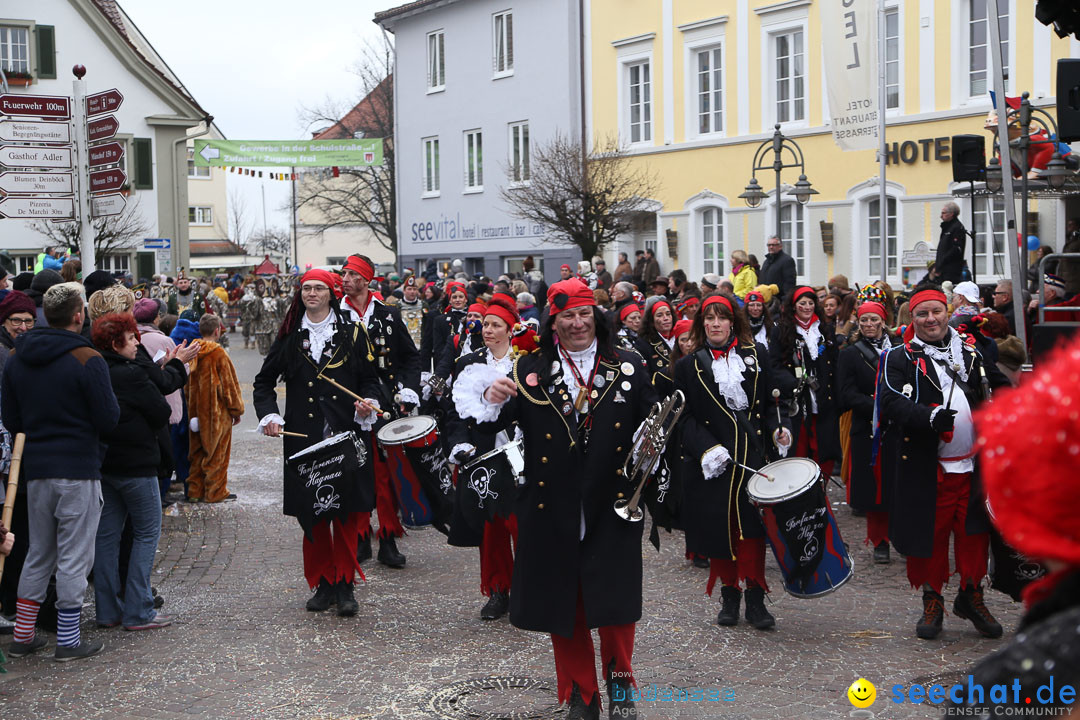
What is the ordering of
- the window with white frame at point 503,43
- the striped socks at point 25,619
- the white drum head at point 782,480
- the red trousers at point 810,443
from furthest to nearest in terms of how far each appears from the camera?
the window with white frame at point 503,43
the red trousers at point 810,443
the striped socks at point 25,619
the white drum head at point 782,480

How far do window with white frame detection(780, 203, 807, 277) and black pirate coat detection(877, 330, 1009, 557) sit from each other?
18.2 meters

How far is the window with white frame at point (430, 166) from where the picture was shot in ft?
123

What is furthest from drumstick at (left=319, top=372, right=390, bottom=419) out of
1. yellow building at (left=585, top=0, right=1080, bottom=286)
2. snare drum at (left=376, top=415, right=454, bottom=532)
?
yellow building at (left=585, top=0, right=1080, bottom=286)

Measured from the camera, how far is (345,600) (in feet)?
24.2

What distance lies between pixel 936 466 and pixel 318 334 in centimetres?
382

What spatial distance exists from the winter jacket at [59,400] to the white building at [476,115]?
80.2 ft

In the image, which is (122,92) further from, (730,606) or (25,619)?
(730,606)

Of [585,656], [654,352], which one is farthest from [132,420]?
[654,352]

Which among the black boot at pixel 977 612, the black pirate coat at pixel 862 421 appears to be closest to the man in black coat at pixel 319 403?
the black pirate coat at pixel 862 421

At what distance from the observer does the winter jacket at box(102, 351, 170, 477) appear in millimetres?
6930

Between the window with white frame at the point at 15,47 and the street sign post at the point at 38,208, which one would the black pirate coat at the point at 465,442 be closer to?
the street sign post at the point at 38,208

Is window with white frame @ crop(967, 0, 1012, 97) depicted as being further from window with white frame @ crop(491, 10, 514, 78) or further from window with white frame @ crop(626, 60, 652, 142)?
window with white frame @ crop(491, 10, 514, 78)

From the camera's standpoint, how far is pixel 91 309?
7.25 metres

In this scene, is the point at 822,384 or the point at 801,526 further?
the point at 822,384
